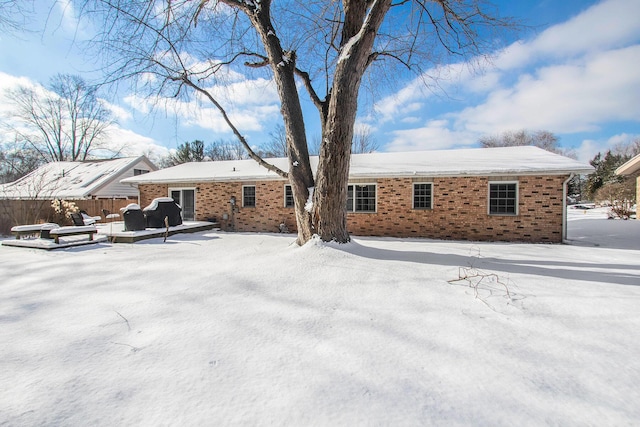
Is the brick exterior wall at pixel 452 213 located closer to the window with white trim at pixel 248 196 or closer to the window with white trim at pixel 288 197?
the window with white trim at pixel 288 197

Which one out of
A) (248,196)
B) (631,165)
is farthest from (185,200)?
(631,165)

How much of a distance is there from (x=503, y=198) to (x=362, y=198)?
4752 millimetres

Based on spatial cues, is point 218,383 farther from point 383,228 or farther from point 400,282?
point 383,228

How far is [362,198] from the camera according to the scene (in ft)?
36.2

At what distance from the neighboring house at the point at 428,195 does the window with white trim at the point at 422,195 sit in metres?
0.03

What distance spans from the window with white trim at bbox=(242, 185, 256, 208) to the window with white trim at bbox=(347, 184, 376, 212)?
14.0 ft

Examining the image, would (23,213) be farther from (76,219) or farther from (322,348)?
(322,348)

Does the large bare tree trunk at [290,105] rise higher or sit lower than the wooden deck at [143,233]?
higher

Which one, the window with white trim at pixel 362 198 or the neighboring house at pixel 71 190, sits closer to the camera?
the neighboring house at pixel 71 190

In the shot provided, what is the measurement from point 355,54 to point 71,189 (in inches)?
890

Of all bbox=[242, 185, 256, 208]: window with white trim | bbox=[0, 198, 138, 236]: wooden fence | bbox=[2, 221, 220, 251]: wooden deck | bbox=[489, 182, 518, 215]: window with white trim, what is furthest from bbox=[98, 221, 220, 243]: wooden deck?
bbox=[489, 182, 518, 215]: window with white trim

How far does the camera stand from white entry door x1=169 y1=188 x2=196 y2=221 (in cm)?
1361

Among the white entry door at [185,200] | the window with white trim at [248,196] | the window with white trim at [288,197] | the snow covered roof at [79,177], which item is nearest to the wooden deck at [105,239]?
the window with white trim at [248,196]

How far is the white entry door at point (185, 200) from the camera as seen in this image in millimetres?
13609
